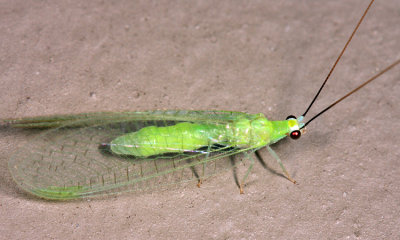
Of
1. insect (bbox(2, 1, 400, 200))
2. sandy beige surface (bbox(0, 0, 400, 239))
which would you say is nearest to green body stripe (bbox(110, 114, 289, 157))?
insect (bbox(2, 1, 400, 200))

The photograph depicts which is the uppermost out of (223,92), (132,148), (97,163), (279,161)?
(223,92)

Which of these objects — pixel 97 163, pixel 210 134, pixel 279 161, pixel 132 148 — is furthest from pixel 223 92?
pixel 97 163

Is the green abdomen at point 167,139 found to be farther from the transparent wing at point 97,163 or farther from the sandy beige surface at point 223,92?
the sandy beige surface at point 223,92

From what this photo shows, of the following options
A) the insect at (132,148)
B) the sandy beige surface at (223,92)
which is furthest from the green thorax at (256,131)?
the sandy beige surface at (223,92)

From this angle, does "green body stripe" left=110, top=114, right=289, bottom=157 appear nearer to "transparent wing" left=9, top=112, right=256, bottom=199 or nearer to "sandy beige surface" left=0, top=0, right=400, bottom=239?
"transparent wing" left=9, top=112, right=256, bottom=199

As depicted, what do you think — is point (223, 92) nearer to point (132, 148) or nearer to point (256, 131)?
point (256, 131)

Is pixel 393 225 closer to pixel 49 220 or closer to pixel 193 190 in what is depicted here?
pixel 193 190
